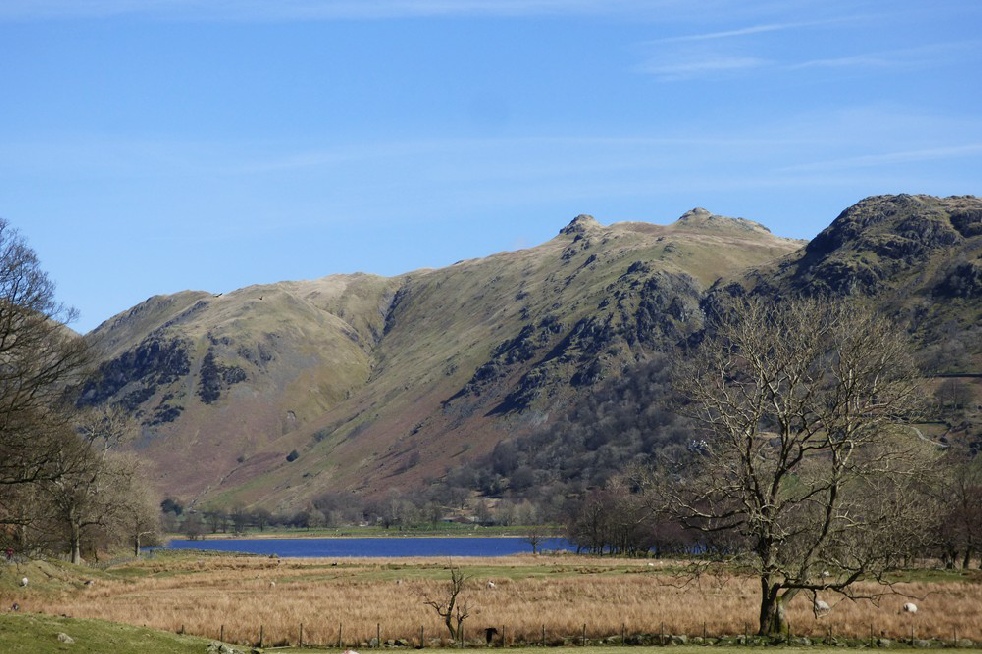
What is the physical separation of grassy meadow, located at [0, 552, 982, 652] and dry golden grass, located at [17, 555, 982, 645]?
0.11 meters

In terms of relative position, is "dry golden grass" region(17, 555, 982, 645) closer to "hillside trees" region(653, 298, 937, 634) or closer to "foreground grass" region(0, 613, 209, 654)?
"hillside trees" region(653, 298, 937, 634)

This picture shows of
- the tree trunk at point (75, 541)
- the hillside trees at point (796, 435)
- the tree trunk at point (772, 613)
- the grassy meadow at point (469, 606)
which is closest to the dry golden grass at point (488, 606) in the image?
the grassy meadow at point (469, 606)

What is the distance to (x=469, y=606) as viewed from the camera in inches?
2454

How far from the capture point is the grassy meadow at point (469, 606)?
163 feet

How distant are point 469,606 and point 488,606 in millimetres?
1254

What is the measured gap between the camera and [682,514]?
4731 centimetres

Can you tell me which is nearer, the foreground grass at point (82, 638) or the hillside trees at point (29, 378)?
the foreground grass at point (82, 638)

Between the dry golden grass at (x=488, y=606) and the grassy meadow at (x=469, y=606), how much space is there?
106 millimetres

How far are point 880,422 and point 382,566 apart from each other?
2972 inches

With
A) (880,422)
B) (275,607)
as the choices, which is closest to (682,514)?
(880,422)

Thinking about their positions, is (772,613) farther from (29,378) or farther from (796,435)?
(29,378)

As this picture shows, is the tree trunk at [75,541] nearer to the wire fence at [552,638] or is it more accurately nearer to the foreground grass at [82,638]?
the wire fence at [552,638]

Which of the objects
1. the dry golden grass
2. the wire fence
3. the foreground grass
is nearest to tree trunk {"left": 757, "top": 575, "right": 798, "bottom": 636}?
the wire fence

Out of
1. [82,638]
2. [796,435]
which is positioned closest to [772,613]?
[796,435]
